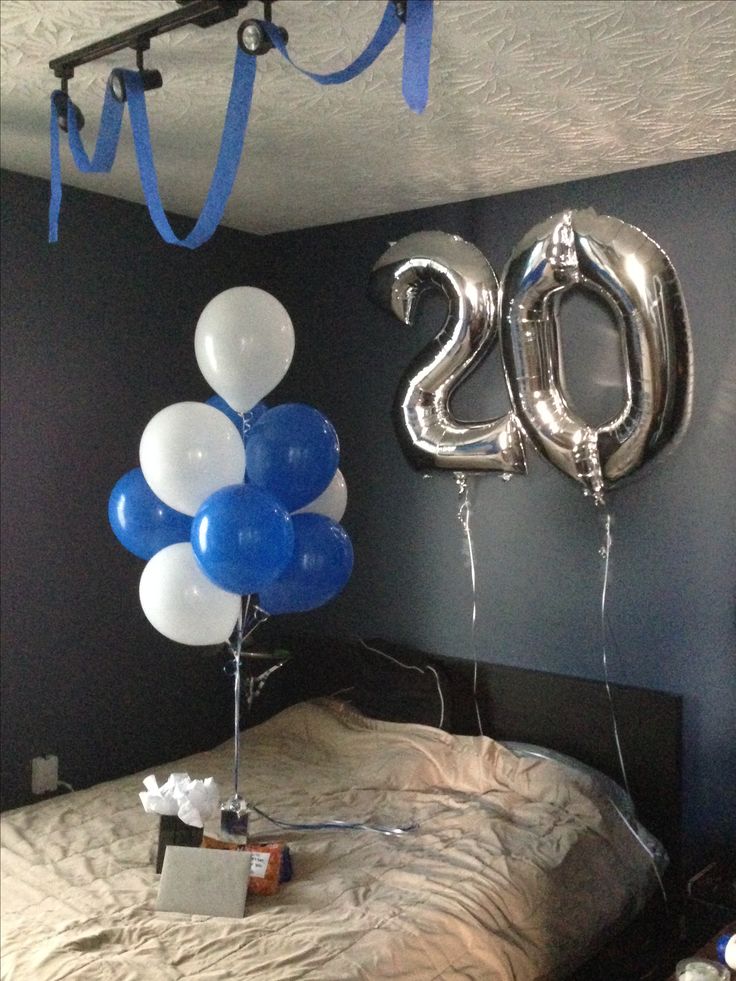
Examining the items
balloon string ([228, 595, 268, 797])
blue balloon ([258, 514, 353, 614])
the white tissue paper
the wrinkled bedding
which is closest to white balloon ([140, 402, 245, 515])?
blue balloon ([258, 514, 353, 614])

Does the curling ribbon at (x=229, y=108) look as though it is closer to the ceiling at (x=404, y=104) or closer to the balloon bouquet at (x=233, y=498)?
the ceiling at (x=404, y=104)

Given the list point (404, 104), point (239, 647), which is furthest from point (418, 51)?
Result: point (239, 647)

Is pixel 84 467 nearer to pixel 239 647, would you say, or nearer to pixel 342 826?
pixel 239 647

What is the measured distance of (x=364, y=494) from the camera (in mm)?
3447

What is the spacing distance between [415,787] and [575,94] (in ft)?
5.98

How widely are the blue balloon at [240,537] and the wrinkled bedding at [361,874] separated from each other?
0.68 m

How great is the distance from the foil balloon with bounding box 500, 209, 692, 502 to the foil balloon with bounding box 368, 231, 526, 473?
12cm

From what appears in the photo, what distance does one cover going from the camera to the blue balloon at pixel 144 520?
7.72ft

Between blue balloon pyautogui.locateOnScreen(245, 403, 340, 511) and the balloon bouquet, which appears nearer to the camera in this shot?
the balloon bouquet

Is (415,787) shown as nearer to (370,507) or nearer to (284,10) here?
(370,507)

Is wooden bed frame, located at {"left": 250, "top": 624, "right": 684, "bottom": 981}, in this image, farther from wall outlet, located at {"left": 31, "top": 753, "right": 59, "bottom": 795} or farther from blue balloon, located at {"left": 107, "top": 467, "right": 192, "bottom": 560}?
wall outlet, located at {"left": 31, "top": 753, "right": 59, "bottom": 795}

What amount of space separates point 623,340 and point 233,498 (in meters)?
1.01

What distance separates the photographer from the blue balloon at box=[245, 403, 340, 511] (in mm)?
2281

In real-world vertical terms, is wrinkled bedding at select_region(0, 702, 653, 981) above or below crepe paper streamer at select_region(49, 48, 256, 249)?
below
